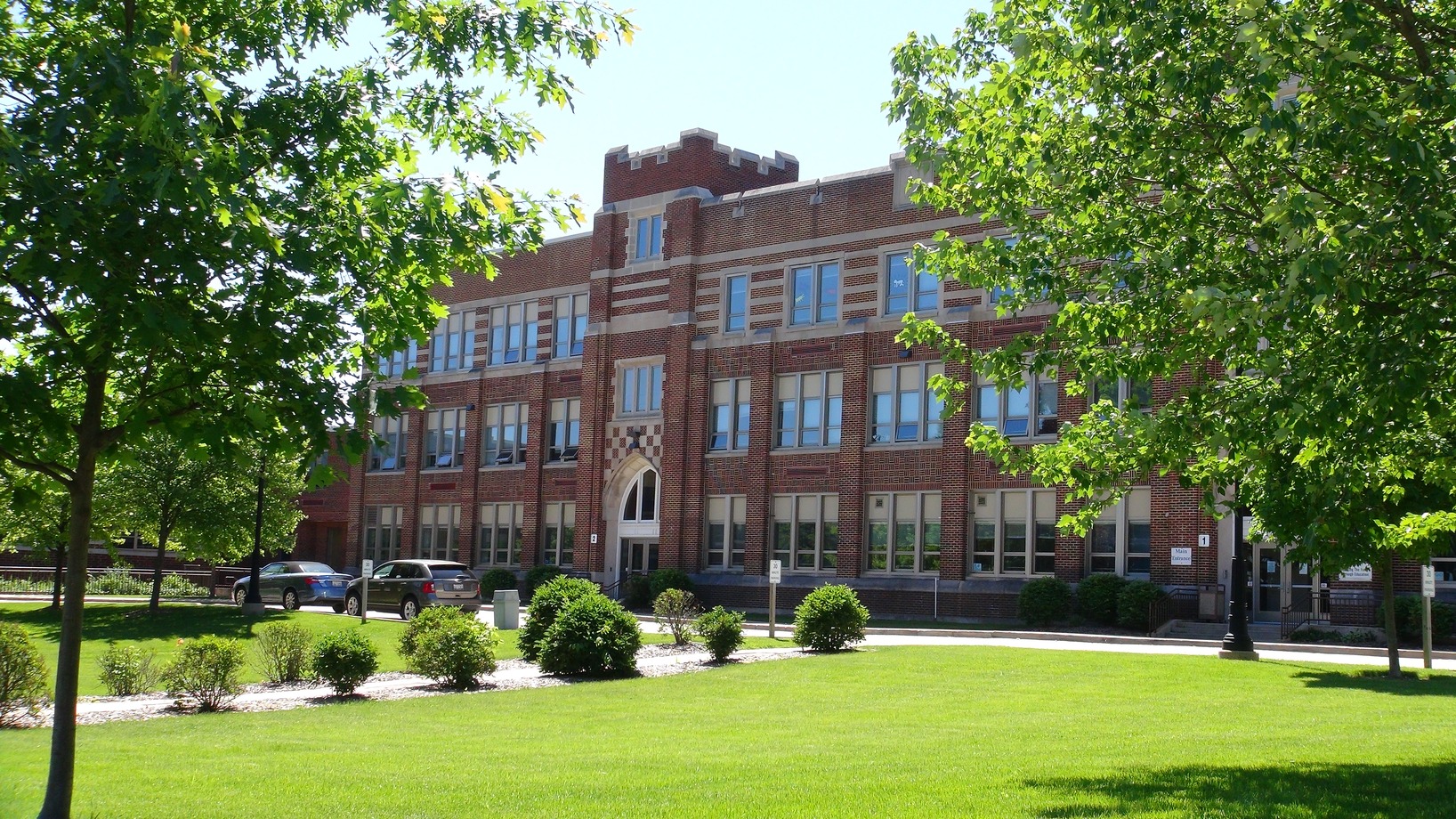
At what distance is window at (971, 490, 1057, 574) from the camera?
36438 millimetres

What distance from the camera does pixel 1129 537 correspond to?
35.1 metres

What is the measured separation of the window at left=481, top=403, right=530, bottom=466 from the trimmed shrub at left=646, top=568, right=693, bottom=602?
32.3 feet

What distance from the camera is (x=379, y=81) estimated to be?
920 centimetres

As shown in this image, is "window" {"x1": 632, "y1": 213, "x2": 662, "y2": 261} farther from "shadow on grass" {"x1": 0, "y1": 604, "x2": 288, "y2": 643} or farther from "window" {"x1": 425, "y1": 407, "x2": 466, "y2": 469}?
"shadow on grass" {"x1": 0, "y1": 604, "x2": 288, "y2": 643}

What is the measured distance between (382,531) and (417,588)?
19.7 metres

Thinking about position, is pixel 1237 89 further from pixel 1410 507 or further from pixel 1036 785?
pixel 1410 507

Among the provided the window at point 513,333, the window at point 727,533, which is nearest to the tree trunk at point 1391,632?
the window at point 727,533

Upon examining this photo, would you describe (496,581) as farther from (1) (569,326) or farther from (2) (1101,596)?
(2) (1101,596)

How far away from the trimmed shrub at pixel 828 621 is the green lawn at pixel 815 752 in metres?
4.83

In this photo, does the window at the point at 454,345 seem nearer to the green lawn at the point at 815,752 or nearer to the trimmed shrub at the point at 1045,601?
the trimmed shrub at the point at 1045,601

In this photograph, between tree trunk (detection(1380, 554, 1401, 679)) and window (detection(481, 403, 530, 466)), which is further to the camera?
window (detection(481, 403, 530, 466))

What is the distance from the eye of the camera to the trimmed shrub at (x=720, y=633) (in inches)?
945

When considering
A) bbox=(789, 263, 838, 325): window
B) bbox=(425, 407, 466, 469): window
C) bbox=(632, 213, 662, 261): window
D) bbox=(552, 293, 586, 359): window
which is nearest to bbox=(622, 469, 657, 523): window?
bbox=(552, 293, 586, 359): window

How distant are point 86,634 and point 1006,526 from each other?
891 inches
